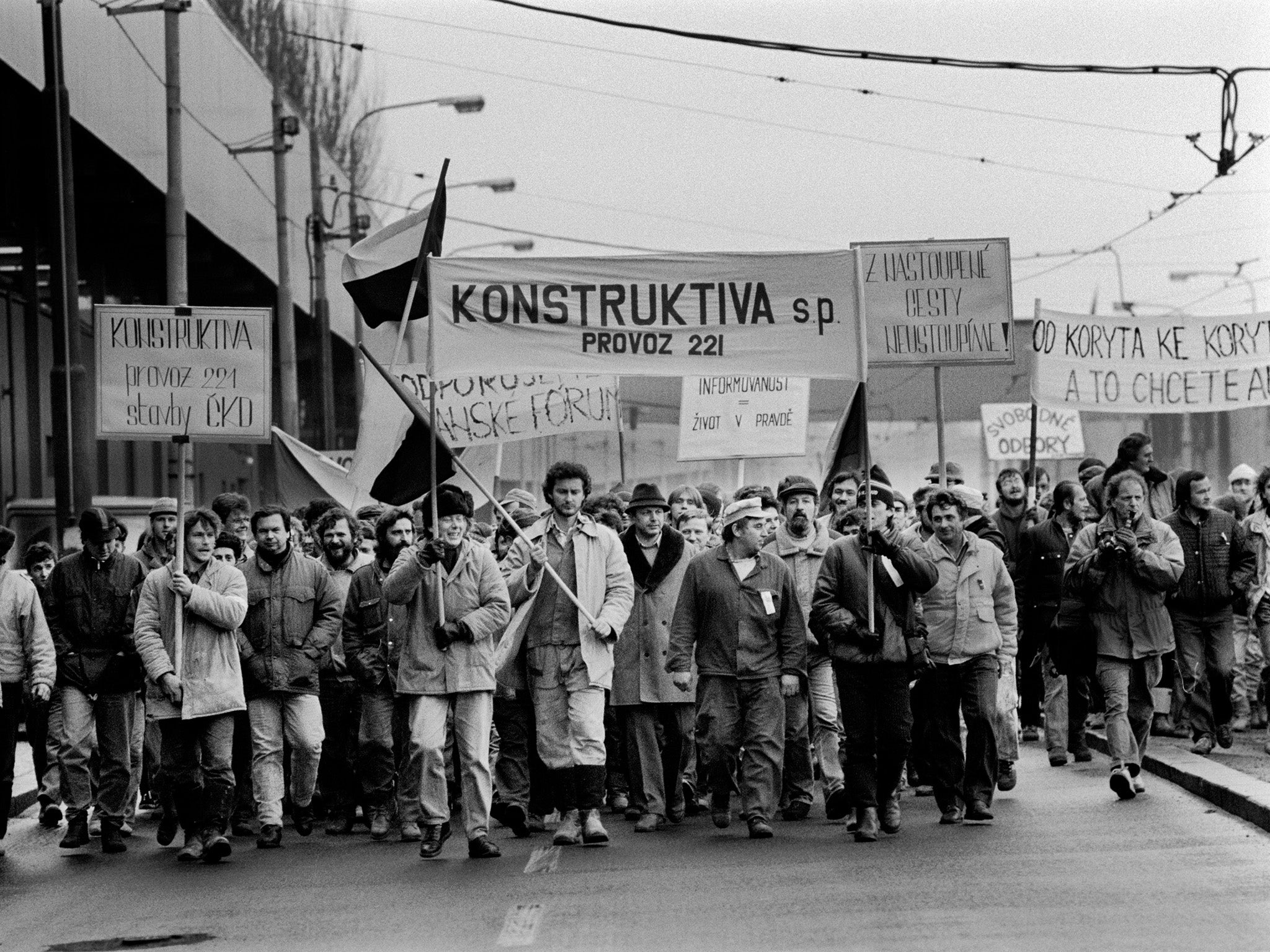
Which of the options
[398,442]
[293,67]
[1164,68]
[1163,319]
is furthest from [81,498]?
[293,67]

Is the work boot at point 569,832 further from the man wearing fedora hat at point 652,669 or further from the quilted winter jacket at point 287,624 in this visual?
the quilted winter jacket at point 287,624

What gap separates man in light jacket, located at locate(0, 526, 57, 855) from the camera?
1100 centimetres

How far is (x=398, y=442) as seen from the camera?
12.5m

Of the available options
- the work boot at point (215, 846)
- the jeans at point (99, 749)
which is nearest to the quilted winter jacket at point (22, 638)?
the jeans at point (99, 749)

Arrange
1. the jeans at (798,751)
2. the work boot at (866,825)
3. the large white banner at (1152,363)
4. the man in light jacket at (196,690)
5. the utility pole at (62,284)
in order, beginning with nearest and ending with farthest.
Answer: the work boot at (866,825), the man in light jacket at (196,690), the jeans at (798,751), the large white banner at (1152,363), the utility pole at (62,284)

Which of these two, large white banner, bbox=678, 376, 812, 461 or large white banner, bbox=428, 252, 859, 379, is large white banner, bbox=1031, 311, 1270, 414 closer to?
large white banner, bbox=428, 252, 859, 379

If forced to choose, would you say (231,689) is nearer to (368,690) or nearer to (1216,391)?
(368,690)

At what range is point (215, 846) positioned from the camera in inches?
411

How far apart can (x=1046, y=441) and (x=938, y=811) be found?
13561mm

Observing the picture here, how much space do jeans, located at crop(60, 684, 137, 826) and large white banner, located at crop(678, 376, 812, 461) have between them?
324 inches

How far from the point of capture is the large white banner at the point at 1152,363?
1512cm

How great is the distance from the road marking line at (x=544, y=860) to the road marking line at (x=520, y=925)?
100 centimetres

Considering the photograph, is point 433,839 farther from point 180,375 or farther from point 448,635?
point 180,375

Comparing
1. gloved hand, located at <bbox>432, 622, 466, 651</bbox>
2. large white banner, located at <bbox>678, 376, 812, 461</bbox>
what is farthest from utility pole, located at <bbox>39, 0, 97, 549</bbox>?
gloved hand, located at <bbox>432, 622, 466, 651</bbox>
